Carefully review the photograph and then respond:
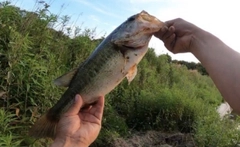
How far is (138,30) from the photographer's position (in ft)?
6.56

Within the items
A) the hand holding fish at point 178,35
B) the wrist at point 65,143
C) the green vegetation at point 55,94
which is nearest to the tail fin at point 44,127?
the wrist at point 65,143

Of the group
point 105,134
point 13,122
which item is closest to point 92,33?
point 105,134

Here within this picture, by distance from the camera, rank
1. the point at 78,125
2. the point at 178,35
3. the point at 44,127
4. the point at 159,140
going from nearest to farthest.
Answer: the point at 178,35 → the point at 78,125 → the point at 44,127 → the point at 159,140

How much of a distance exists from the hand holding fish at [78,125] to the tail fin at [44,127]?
73 millimetres

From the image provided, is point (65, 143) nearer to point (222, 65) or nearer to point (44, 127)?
point (44, 127)

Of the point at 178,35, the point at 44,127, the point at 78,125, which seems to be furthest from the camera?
the point at 44,127

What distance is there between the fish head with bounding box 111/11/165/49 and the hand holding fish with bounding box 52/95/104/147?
0.38 meters

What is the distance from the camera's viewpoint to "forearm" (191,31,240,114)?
67.2 inches

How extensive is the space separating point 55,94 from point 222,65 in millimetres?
3340

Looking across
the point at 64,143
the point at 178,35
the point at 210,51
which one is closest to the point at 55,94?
the point at 64,143

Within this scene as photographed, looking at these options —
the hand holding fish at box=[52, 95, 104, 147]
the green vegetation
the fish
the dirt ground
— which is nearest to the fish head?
the fish

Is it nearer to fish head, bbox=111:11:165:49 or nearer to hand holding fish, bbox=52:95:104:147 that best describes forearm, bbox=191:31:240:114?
fish head, bbox=111:11:165:49

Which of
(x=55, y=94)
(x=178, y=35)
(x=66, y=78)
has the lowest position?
(x=55, y=94)

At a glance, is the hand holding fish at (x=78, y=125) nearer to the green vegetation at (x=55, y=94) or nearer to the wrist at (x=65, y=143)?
the wrist at (x=65, y=143)
